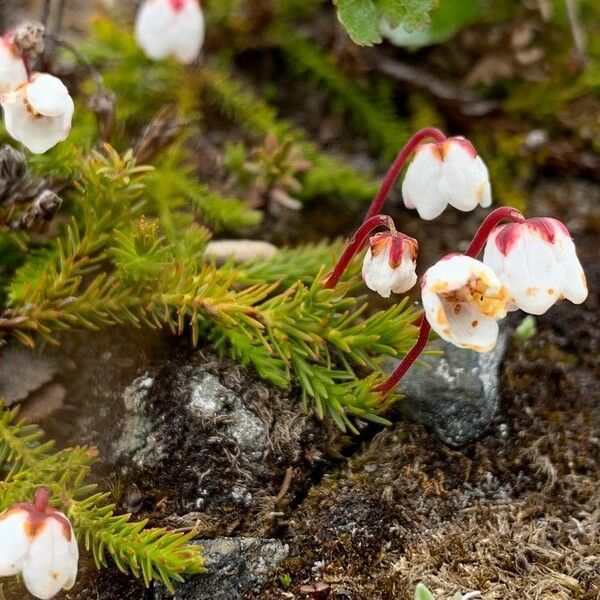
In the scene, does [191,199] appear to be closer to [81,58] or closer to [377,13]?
[81,58]

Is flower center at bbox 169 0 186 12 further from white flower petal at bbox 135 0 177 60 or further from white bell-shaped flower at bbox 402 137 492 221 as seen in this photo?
white bell-shaped flower at bbox 402 137 492 221

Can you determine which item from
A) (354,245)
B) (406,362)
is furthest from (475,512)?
(354,245)

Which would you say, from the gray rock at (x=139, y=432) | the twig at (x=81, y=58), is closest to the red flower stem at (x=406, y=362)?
the gray rock at (x=139, y=432)

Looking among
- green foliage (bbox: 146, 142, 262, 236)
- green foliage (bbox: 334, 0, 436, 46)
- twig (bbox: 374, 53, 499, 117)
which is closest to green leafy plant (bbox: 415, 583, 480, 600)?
green foliage (bbox: 146, 142, 262, 236)

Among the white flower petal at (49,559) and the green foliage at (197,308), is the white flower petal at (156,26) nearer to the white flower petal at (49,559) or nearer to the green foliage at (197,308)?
the green foliage at (197,308)

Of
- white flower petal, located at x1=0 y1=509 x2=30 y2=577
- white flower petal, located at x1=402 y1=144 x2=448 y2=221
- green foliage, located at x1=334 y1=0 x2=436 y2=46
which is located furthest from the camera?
green foliage, located at x1=334 y1=0 x2=436 y2=46

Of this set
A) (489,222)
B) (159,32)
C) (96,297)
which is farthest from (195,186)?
(489,222)
